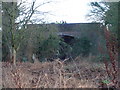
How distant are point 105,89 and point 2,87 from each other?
5.77 ft

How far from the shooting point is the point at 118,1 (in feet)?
28.0

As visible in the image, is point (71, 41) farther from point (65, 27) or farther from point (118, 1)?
point (118, 1)

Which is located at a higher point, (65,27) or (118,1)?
(118,1)

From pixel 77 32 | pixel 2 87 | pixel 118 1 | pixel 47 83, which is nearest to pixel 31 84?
pixel 47 83

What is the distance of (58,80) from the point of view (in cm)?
388

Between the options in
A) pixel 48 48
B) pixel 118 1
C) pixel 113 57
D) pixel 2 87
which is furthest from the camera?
pixel 48 48

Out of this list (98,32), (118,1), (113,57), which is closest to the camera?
(113,57)

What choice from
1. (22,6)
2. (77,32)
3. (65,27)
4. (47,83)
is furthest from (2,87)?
(65,27)

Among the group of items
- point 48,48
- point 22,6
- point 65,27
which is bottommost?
point 48,48

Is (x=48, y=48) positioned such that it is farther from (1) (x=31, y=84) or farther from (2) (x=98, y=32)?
(1) (x=31, y=84)

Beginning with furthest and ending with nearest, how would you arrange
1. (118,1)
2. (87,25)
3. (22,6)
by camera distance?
1. (87,25)
2. (22,6)
3. (118,1)

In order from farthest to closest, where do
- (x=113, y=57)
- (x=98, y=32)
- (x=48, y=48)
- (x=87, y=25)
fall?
(x=48, y=48), (x=87, y=25), (x=98, y=32), (x=113, y=57)

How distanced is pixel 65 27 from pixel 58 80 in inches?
591

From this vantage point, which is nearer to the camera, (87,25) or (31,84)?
(31,84)
